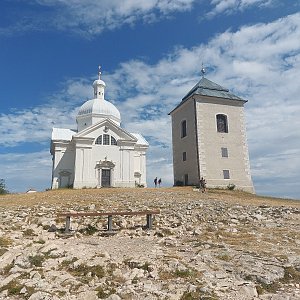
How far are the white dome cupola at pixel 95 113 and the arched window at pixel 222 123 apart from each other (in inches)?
534

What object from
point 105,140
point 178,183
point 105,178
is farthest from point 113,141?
point 178,183

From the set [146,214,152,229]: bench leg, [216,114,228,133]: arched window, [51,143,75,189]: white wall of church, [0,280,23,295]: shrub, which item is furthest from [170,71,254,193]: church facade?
[0,280,23,295]: shrub

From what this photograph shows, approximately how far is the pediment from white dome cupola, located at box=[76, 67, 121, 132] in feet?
9.93

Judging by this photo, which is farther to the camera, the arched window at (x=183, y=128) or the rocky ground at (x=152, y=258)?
the arched window at (x=183, y=128)

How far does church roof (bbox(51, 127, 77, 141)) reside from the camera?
124 ft

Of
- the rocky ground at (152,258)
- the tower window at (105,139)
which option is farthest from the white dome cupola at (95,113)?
the rocky ground at (152,258)

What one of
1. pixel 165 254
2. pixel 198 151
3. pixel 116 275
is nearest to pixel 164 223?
pixel 165 254

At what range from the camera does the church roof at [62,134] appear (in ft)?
124

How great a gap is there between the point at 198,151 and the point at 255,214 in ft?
55.2

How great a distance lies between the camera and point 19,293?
7086mm

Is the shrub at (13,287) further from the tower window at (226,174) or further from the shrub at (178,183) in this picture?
the shrub at (178,183)

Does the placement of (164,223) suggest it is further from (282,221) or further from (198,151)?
(198,151)

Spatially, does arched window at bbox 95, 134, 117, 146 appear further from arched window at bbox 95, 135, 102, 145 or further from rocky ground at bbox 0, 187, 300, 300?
rocky ground at bbox 0, 187, 300, 300

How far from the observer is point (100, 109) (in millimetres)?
40875
